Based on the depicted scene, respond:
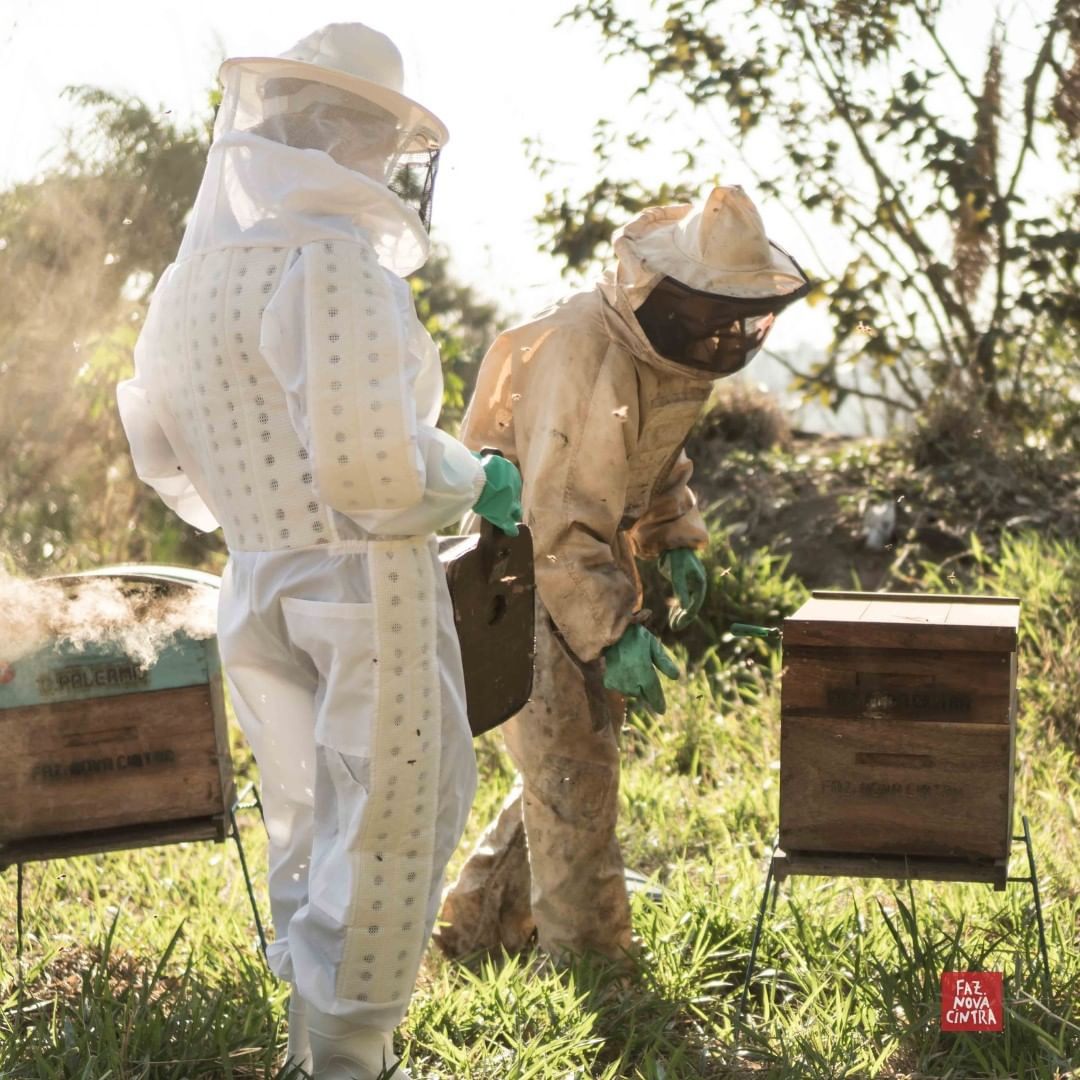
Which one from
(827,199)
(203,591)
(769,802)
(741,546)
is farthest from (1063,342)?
(203,591)

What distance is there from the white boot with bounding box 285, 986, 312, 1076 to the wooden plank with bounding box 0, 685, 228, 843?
0.57m

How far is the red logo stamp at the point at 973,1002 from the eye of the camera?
264 cm

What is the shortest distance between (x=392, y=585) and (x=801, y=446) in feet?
18.5

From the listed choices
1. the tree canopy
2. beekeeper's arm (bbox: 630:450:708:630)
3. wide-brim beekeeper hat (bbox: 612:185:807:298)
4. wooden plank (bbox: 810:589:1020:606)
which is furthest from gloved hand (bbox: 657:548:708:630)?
the tree canopy

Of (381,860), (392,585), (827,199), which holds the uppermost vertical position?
(827,199)

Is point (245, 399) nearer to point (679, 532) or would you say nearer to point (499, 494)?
point (499, 494)

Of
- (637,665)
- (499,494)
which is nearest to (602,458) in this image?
(637,665)

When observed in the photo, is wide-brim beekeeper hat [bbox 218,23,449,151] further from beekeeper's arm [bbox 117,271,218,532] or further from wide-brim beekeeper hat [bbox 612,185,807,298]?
wide-brim beekeeper hat [bbox 612,185,807,298]

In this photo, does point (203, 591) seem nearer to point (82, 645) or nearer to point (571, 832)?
point (82, 645)

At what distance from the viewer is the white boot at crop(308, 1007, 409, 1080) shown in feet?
7.70

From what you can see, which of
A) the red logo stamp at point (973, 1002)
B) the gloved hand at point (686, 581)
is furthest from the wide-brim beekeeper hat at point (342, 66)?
the red logo stamp at point (973, 1002)

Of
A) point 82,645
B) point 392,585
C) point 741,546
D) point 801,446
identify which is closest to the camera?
point 392,585

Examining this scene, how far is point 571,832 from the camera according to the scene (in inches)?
123

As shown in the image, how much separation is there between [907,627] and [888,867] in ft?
1.58
